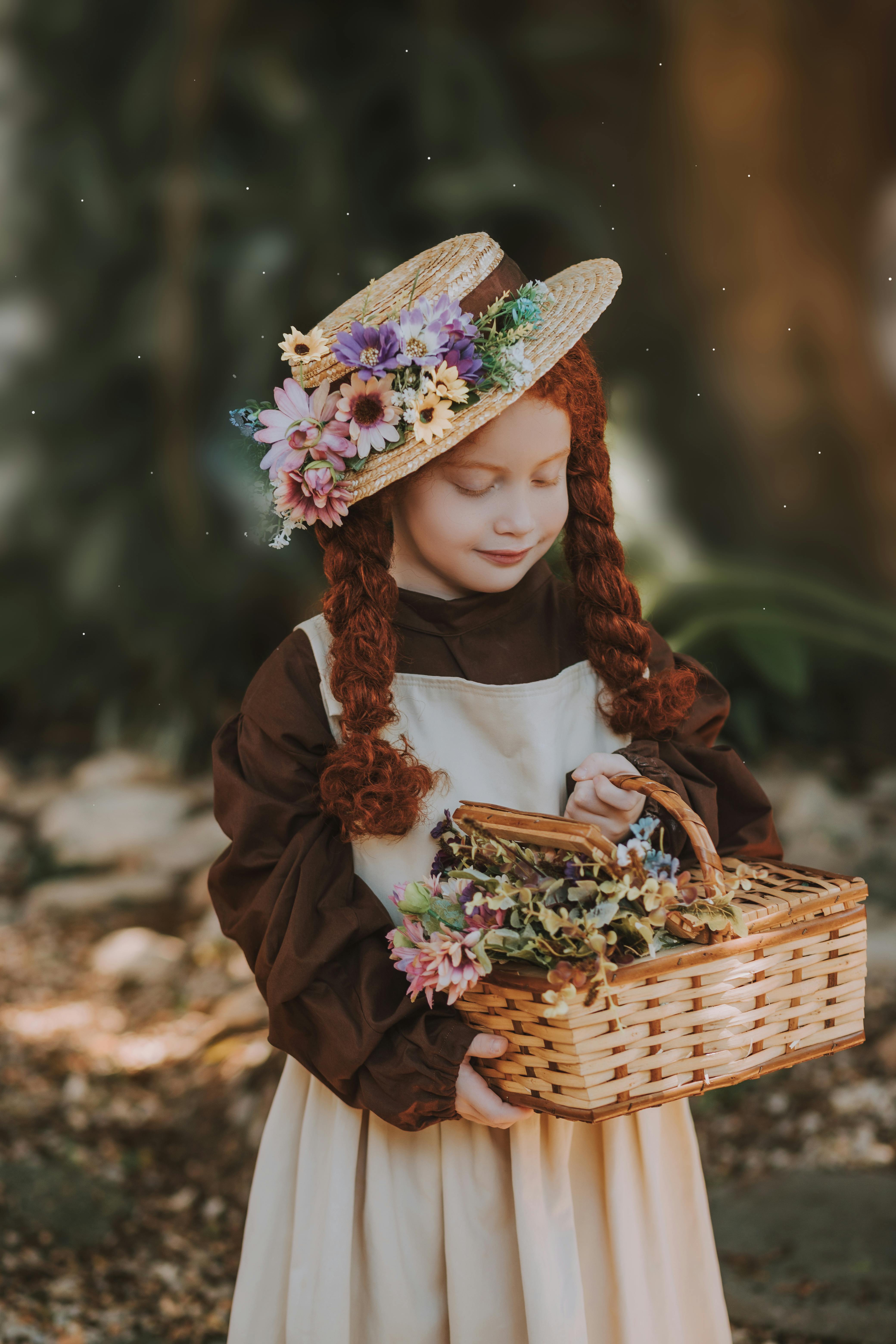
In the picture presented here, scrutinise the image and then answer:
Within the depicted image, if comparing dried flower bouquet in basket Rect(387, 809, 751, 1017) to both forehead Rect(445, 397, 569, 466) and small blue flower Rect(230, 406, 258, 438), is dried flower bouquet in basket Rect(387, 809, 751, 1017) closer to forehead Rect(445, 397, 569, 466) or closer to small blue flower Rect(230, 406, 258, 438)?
forehead Rect(445, 397, 569, 466)

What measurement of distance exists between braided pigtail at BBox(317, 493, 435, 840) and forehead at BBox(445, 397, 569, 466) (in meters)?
0.12

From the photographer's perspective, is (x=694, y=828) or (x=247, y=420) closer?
(x=694, y=828)

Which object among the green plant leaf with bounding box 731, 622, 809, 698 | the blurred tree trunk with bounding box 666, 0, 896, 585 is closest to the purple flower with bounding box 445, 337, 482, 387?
the green plant leaf with bounding box 731, 622, 809, 698

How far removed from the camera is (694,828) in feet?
3.71

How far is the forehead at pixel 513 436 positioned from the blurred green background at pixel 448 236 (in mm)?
1760

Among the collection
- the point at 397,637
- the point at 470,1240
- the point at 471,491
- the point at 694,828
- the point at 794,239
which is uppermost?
the point at 794,239

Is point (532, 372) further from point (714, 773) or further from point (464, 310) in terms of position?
point (714, 773)

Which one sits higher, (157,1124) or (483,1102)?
(157,1124)

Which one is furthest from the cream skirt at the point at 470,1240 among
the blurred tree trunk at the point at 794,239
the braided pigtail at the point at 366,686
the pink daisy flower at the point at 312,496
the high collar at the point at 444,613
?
the blurred tree trunk at the point at 794,239

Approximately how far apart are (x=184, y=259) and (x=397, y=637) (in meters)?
2.57

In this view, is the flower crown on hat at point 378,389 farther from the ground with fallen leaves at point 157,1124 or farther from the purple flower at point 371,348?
the ground with fallen leaves at point 157,1124

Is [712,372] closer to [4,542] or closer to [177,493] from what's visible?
[177,493]

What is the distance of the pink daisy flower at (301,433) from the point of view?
1.23 m

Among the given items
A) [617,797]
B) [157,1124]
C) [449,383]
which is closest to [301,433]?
[449,383]
